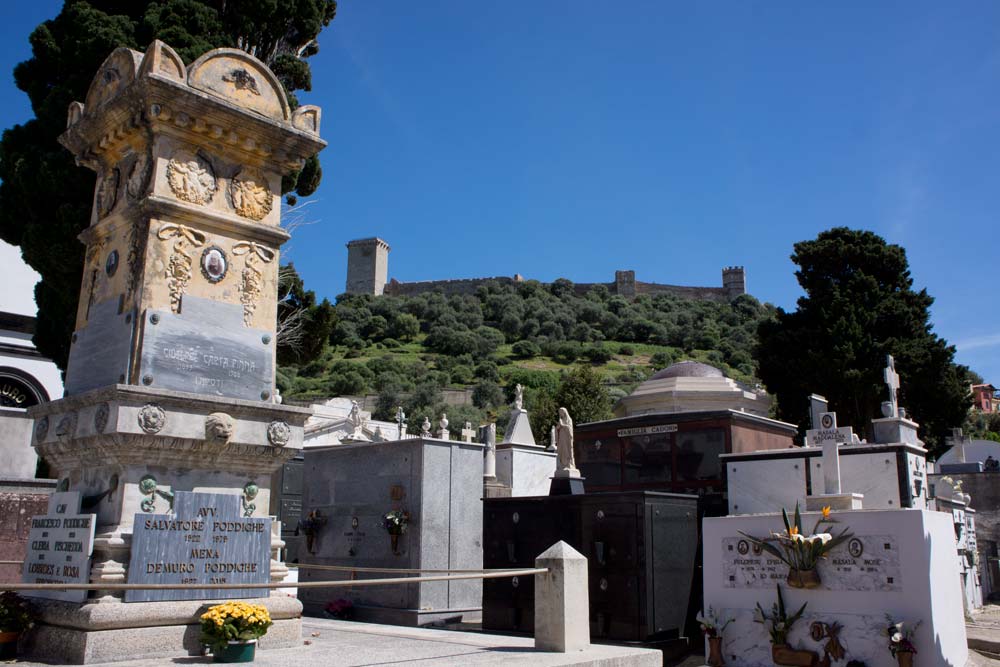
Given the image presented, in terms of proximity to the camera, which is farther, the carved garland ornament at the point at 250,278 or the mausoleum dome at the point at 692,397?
the mausoleum dome at the point at 692,397

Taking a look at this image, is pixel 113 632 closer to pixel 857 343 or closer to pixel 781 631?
pixel 781 631

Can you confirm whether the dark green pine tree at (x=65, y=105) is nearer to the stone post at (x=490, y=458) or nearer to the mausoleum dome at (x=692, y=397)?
the stone post at (x=490, y=458)

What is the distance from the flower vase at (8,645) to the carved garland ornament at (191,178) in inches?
159

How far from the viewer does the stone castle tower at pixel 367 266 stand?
131 meters

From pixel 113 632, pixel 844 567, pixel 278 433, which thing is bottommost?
pixel 113 632

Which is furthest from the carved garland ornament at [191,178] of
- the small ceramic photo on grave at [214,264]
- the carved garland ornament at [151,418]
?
the carved garland ornament at [151,418]

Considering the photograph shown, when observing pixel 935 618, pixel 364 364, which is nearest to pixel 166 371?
pixel 935 618

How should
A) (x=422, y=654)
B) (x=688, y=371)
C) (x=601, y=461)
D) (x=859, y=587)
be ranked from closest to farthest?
1. (x=422, y=654)
2. (x=859, y=587)
3. (x=601, y=461)
4. (x=688, y=371)

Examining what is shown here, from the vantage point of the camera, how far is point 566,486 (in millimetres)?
13266

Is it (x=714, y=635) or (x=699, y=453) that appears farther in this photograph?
(x=699, y=453)

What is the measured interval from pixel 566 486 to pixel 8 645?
27.9 feet

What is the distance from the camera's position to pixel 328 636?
28.2 feet

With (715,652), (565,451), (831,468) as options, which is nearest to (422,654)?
(715,652)

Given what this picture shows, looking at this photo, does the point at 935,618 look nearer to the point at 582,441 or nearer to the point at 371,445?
the point at 582,441
